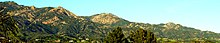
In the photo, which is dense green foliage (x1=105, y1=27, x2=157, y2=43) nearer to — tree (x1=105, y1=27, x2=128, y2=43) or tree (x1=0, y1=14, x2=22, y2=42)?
tree (x1=105, y1=27, x2=128, y2=43)

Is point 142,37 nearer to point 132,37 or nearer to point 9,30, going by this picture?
point 132,37

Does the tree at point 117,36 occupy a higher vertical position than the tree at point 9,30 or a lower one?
lower

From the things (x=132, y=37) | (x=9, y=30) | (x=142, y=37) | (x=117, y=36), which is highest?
(x=9, y=30)

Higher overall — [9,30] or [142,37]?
[9,30]

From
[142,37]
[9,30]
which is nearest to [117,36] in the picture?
[142,37]

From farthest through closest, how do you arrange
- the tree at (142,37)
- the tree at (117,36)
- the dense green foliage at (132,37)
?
1. the tree at (142,37)
2. the dense green foliage at (132,37)
3. the tree at (117,36)

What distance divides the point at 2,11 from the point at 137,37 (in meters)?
101

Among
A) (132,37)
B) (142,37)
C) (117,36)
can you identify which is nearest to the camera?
(117,36)

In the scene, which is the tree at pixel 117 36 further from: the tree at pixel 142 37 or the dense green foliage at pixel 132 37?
the tree at pixel 142 37

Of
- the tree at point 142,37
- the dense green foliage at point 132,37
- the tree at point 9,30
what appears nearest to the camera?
the tree at point 9,30

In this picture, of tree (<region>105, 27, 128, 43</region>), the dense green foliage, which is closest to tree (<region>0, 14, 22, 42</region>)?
the dense green foliage

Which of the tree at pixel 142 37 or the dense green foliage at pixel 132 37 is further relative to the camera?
the tree at pixel 142 37

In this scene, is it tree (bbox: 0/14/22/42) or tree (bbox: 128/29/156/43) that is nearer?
tree (bbox: 0/14/22/42)

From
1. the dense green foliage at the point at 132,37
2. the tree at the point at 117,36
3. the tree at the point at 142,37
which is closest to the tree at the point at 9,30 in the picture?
the dense green foliage at the point at 132,37
